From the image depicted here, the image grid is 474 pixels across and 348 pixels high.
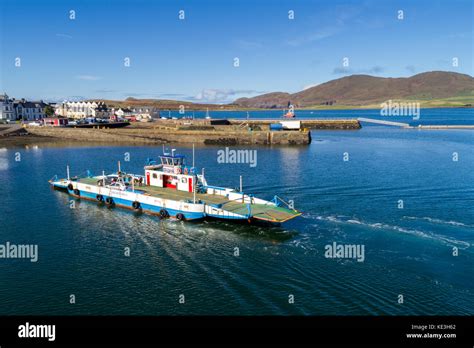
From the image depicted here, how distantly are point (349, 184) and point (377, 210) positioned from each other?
11.4 meters

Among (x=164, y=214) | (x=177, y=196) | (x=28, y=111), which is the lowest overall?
(x=164, y=214)

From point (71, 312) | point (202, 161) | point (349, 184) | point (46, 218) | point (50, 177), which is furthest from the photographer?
point (202, 161)

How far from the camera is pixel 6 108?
137375mm

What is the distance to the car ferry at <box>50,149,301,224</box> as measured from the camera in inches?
1382

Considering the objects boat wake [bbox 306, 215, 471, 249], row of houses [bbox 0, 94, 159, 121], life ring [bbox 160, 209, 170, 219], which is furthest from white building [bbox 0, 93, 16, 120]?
boat wake [bbox 306, 215, 471, 249]

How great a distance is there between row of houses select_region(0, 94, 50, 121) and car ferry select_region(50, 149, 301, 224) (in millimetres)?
109604

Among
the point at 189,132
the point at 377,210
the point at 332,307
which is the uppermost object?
the point at 189,132

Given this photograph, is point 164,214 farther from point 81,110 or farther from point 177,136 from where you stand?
point 81,110

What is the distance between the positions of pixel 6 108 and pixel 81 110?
2877 cm

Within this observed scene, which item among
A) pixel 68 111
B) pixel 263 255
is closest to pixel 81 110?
pixel 68 111

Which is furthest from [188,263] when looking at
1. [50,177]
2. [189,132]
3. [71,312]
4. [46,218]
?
[189,132]

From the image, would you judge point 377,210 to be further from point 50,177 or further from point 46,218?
point 50,177

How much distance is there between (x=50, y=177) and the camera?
186ft

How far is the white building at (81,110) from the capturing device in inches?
6156
